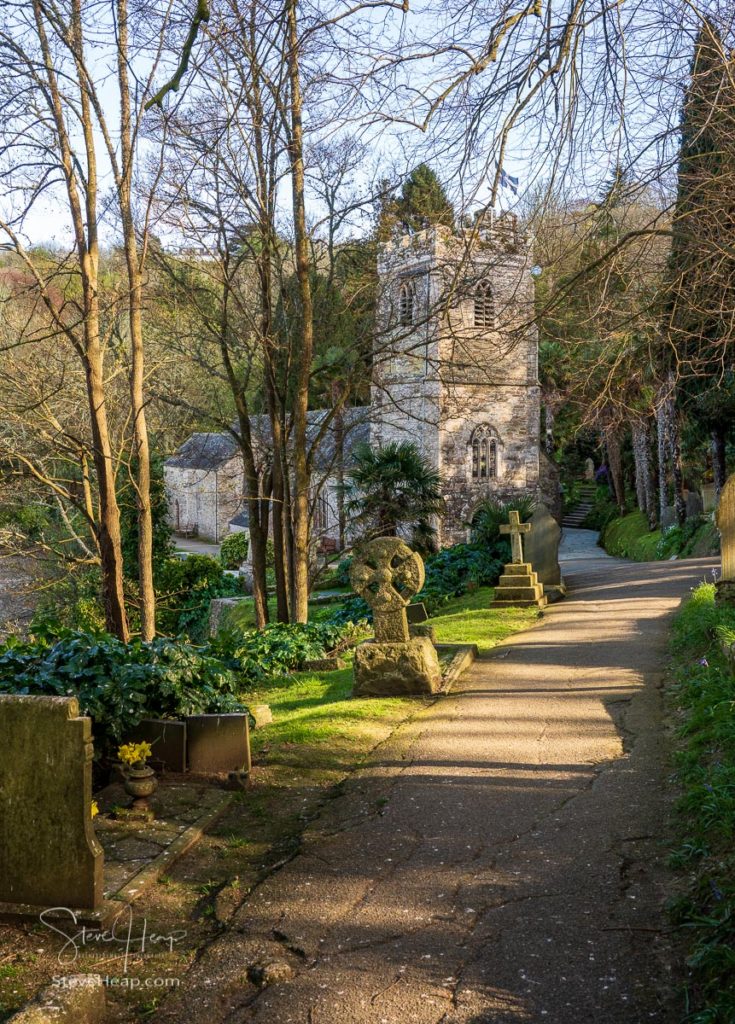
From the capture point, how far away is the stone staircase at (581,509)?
50.7 metres

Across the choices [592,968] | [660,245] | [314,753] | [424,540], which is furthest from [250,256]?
[592,968]

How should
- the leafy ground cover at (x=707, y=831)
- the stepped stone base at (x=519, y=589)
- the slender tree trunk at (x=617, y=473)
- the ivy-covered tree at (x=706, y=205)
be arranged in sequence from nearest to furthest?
the leafy ground cover at (x=707, y=831) → the ivy-covered tree at (x=706, y=205) → the stepped stone base at (x=519, y=589) → the slender tree trunk at (x=617, y=473)

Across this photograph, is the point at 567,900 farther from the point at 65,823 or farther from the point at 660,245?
the point at 660,245

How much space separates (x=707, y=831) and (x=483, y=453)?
98.6 ft

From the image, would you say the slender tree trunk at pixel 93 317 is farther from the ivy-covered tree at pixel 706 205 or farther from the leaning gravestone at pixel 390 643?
the ivy-covered tree at pixel 706 205

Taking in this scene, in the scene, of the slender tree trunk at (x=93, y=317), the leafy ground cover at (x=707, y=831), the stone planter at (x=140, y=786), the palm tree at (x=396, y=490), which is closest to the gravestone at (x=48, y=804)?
the stone planter at (x=140, y=786)

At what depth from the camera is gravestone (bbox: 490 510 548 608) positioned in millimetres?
17656

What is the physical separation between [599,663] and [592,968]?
7.42 m

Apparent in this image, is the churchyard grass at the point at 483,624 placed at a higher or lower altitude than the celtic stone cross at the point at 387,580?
lower

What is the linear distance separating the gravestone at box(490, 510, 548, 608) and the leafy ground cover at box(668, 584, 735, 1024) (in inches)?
301
